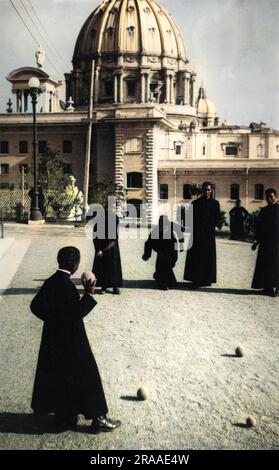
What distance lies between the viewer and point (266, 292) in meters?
9.72

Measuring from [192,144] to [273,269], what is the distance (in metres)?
43.8

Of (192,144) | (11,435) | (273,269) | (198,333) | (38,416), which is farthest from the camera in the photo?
(192,144)

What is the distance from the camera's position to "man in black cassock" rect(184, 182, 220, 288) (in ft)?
32.7

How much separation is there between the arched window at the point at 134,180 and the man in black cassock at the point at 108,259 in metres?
32.1

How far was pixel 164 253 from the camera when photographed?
10.2 meters

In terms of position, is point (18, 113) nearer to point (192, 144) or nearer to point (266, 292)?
point (192, 144)

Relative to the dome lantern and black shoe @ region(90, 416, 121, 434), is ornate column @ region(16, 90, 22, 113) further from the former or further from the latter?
black shoe @ region(90, 416, 121, 434)

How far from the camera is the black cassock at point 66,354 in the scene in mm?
4367

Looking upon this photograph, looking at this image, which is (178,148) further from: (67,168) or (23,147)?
(23,147)

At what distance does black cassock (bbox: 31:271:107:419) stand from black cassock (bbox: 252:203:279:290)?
18.8 ft

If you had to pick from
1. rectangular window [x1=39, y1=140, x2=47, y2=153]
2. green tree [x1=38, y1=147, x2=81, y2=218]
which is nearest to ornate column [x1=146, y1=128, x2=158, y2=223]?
green tree [x1=38, y1=147, x2=81, y2=218]

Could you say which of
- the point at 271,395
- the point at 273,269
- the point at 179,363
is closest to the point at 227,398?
the point at 271,395

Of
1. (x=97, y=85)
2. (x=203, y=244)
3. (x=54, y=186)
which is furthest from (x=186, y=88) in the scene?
(x=203, y=244)
